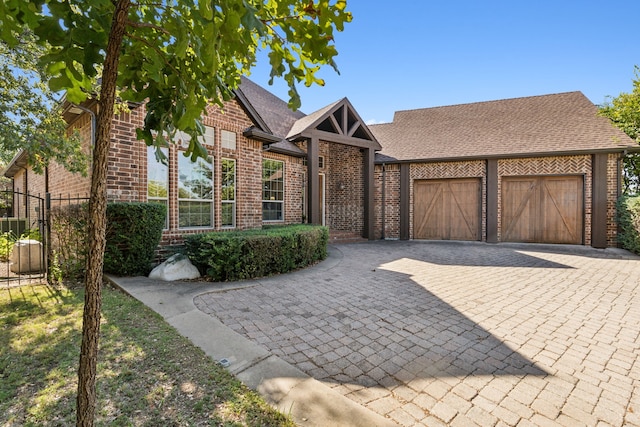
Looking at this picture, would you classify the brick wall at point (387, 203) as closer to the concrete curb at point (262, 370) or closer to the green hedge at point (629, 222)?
the green hedge at point (629, 222)

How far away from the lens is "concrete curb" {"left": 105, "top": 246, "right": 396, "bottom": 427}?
207 cm

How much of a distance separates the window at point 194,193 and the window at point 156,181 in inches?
13.2

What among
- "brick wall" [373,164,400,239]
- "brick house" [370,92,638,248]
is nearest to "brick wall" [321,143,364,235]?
"brick wall" [373,164,400,239]

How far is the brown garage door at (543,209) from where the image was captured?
1116 centimetres

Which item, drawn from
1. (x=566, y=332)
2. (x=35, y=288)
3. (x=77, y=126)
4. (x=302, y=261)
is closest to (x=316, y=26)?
(x=566, y=332)

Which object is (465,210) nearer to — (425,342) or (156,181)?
(425,342)

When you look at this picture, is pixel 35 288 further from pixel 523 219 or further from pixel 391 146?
pixel 523 219

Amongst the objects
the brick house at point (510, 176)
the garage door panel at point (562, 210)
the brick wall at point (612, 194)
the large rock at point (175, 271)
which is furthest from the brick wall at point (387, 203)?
the large rock at point (175, 271)

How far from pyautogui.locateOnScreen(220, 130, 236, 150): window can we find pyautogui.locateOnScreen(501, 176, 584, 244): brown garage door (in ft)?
34.9

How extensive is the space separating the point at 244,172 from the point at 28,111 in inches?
175

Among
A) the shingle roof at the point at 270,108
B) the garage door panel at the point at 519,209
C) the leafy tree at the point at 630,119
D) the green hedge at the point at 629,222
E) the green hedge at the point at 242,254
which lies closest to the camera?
the green hedge at the point at 242,254

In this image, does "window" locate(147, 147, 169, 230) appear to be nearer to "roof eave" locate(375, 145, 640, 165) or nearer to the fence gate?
the fence gate

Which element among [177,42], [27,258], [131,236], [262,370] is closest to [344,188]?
[131,236]

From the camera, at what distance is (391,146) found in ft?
47.2
